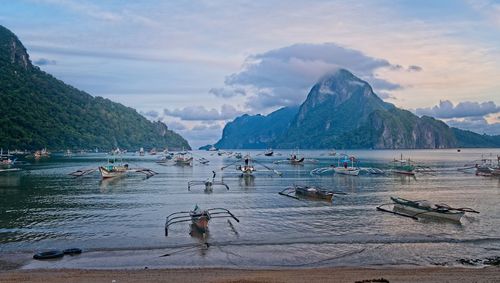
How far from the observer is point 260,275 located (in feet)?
55.3

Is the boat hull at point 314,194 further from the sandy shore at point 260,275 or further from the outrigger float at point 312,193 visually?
the sandy shore at point 260,275

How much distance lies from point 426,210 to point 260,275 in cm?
1853

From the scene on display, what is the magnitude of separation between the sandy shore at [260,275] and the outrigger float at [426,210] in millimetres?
12199

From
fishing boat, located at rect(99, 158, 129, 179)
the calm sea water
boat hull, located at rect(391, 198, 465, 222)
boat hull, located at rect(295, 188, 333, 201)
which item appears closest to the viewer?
the calm sea water

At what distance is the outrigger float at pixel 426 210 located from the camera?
2939 cm

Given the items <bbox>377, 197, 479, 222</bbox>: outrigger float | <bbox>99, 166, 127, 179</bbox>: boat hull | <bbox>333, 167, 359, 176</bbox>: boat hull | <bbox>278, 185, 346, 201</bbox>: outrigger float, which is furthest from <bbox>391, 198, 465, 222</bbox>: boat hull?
<bbox>99, 166, 127, 179</bbox>: boat hull

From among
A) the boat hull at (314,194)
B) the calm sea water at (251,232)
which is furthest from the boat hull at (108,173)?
the boat hull at (314,194)

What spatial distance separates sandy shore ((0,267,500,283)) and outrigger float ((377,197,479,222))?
12.2 metres

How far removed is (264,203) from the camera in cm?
3988

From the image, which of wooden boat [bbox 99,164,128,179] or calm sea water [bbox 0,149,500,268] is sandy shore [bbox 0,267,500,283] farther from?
wooden boat [bbox 99,164,128,179]

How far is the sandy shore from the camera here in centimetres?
1606

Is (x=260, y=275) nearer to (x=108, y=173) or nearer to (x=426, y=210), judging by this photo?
(x=426, y=210)

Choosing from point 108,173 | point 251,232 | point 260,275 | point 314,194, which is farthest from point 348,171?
point 260,275

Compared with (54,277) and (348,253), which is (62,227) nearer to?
(54,277)
